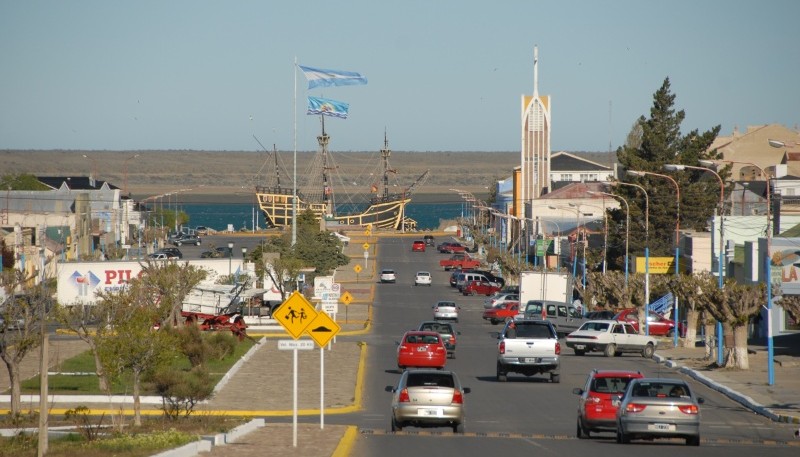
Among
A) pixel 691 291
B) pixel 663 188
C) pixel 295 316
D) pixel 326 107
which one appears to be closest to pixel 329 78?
pixel 326 107

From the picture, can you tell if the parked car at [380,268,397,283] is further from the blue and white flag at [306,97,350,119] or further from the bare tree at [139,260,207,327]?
the bare tree at [139,260,207,327]

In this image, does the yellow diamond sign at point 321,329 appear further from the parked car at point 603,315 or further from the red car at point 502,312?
the red car at point 502,312

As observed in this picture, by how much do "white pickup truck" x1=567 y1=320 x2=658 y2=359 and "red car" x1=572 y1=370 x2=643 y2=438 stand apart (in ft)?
74.6

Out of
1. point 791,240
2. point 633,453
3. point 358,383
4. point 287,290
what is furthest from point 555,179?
point 633,453

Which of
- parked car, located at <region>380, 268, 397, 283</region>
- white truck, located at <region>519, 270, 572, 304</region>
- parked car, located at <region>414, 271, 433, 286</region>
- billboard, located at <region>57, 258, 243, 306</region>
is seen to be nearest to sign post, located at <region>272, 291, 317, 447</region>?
billboard, located at <region>57, 258, 243, 306</region>

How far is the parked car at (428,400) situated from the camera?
25.5 meters

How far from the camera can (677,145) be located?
303 ft

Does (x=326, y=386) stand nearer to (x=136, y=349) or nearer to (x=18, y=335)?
(x=18, y=335)

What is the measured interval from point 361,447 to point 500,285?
6876 cm

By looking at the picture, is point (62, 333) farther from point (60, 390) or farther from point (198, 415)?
point (198, 415)

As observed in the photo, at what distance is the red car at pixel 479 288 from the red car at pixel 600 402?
2454 inches

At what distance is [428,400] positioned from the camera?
2552 cm

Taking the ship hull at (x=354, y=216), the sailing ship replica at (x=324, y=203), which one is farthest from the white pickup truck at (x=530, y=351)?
the ship hull at (x=354, y=216)

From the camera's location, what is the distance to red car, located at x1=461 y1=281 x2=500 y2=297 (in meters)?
88.1
